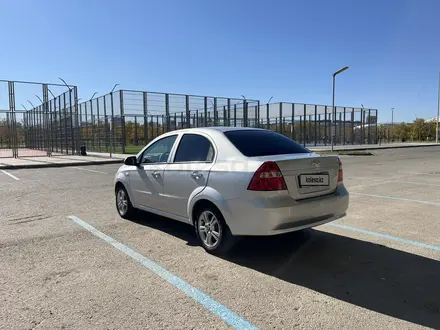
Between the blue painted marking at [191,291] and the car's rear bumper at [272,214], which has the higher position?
the car's rear bumper at [272,214]

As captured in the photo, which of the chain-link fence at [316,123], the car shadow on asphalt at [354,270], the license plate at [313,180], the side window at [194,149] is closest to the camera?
the car shadow on asphalt at [354,270]

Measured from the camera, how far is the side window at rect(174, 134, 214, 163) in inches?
181

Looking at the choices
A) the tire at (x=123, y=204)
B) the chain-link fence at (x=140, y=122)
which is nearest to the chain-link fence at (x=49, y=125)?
the chain-link fence at (x=140, y=122)

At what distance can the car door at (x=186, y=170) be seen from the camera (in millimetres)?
4496

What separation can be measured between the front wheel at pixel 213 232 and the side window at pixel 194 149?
691 mm

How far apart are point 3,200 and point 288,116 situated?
39.7 m

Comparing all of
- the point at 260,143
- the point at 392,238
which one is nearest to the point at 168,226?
the point at 260,143

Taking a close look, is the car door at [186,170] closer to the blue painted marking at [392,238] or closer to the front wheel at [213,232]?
the front wheel at [213,232]

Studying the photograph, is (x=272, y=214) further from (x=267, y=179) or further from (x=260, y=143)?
(x=260, y=143)

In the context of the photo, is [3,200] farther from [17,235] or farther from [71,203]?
[17,235]

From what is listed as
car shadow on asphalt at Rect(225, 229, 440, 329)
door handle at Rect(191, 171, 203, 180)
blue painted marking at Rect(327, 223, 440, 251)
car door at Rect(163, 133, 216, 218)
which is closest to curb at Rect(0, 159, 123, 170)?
car door at Rect(163, 133, 216, 218)

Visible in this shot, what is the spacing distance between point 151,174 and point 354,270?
314cm

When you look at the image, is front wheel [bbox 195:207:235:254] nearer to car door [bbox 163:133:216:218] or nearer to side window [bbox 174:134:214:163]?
car door [bbox 163:133:216:218]

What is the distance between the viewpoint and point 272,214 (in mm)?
3805
